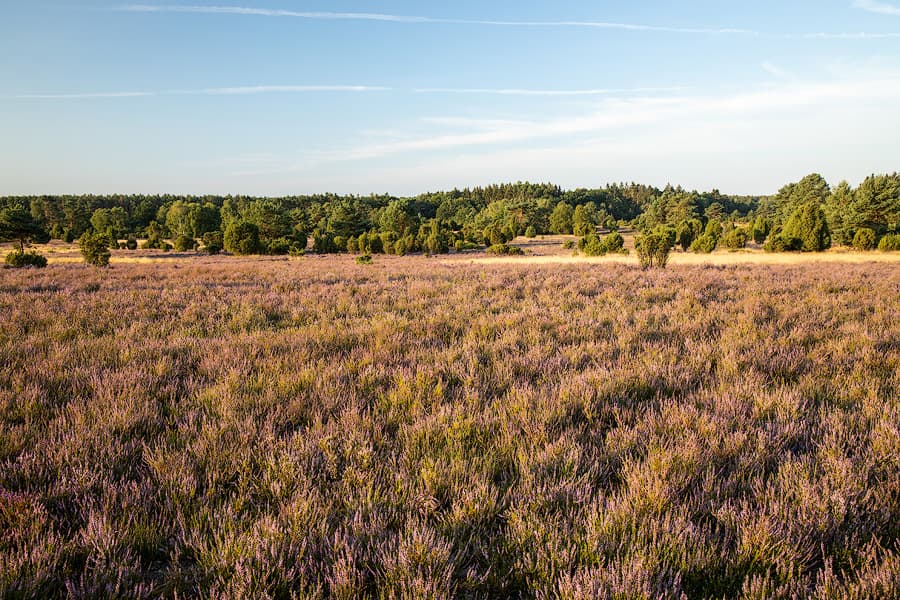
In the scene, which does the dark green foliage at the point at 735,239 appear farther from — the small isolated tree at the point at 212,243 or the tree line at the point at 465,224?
the small isolated tree at the point at 212,243

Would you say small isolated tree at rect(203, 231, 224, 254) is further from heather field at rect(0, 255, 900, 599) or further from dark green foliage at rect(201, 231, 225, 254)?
heather field at rect(0, 255, 900, 599)

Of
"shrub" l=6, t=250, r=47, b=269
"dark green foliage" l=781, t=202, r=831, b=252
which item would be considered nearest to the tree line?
"dark green foliage" l=781, t=202, r=831, b=252

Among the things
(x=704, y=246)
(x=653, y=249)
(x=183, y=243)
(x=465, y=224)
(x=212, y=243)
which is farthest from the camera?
(x=465, y=224)

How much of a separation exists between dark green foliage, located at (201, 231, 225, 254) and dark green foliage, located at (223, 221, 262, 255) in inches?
128

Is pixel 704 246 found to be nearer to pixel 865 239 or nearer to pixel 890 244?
pixel 865 239

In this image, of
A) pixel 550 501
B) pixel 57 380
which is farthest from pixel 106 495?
pixel 57 380

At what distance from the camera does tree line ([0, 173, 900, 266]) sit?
41953 millimetres

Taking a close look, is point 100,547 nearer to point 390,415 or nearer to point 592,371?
point 390,415

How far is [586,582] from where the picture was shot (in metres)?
1.88

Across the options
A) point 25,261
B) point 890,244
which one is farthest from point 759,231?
point 25,261

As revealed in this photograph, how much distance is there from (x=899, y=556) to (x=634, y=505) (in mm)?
1154

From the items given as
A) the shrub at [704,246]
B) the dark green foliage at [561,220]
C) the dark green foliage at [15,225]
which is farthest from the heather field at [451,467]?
the dark green foliage at [561,220]

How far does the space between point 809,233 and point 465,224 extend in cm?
6175

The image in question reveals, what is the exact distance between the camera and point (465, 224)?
90688mm
